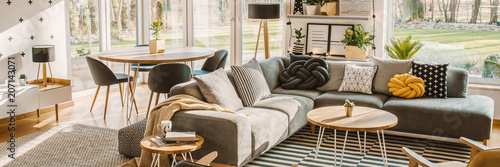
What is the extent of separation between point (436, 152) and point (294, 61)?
1866 mm

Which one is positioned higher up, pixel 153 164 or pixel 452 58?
pixel 452 58

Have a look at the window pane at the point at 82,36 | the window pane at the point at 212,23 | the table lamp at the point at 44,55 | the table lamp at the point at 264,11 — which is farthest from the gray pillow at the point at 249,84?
the window pane at the point at 82,36

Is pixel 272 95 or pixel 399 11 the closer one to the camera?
pixel 272 95

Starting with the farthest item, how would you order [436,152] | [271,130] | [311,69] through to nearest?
1. [311,69]
2. [436,152]
3. [271,130]

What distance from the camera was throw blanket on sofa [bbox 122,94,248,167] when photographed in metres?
3.99

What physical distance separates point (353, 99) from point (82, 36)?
3.74 m

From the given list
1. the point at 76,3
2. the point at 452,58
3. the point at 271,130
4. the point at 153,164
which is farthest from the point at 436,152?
the point at 76,3

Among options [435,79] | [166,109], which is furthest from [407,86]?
[166,109]

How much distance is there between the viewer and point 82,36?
6957 mm

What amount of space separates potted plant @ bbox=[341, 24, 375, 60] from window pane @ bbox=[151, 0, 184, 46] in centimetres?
269

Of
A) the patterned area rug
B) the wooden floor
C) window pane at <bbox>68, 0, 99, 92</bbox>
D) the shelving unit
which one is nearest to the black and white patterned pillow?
the patterned area rug

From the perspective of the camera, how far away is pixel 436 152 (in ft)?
15.4

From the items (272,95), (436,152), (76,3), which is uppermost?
(76,3)

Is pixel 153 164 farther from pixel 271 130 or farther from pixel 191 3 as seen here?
pixel 191 3
